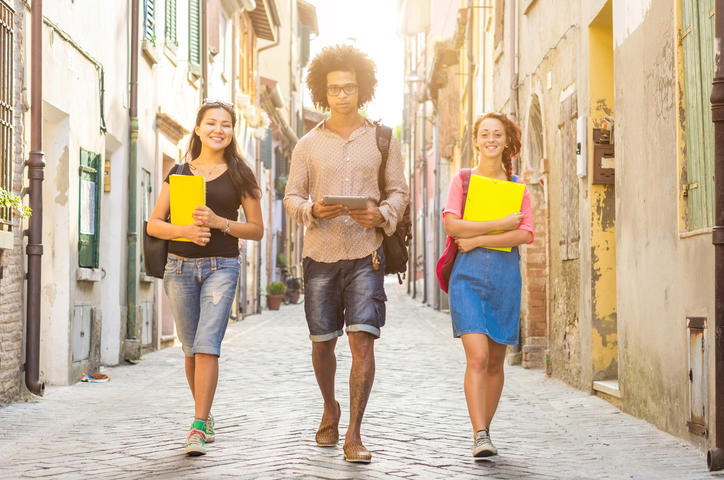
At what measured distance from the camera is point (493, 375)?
6.23 m

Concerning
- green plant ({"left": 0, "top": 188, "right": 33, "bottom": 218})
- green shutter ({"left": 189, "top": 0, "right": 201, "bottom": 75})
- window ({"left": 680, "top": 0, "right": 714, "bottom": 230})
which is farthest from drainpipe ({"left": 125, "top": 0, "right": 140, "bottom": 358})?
window ({"left": 680, "top": 0, "right": 714, "bottom": 230})

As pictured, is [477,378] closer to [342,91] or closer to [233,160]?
[342,91]

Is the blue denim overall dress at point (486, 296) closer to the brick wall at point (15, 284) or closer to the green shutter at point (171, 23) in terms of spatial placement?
the brick wall at point (15, 284)

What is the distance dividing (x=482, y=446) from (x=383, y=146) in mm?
1620

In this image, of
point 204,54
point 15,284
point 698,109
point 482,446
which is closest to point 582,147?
point 698,109

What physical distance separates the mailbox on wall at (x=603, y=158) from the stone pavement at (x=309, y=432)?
179cm

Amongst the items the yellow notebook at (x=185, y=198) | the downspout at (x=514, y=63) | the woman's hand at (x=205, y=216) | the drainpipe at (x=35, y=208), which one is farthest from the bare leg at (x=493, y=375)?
the downspout at (x=514, y=63)

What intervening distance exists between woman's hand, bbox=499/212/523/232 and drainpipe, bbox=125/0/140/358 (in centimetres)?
793

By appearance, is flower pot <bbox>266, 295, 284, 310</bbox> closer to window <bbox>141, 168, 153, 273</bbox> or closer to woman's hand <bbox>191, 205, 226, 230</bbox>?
window <bbox>141, 168, 153, 273</bbox>

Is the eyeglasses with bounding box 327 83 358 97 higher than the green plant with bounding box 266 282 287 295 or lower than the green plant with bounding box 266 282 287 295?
higher

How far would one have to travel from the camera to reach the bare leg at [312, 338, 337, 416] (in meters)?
6.02

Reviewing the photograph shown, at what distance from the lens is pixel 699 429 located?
6285mm

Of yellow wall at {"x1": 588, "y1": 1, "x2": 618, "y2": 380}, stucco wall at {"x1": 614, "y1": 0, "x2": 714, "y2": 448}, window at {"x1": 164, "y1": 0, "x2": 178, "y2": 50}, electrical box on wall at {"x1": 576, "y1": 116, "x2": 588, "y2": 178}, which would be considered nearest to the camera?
stucco wall at {"x1": 614, "y1": 0, "x2": 714, "y2": 448}

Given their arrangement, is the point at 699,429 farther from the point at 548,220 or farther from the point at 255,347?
the point at 255,347
